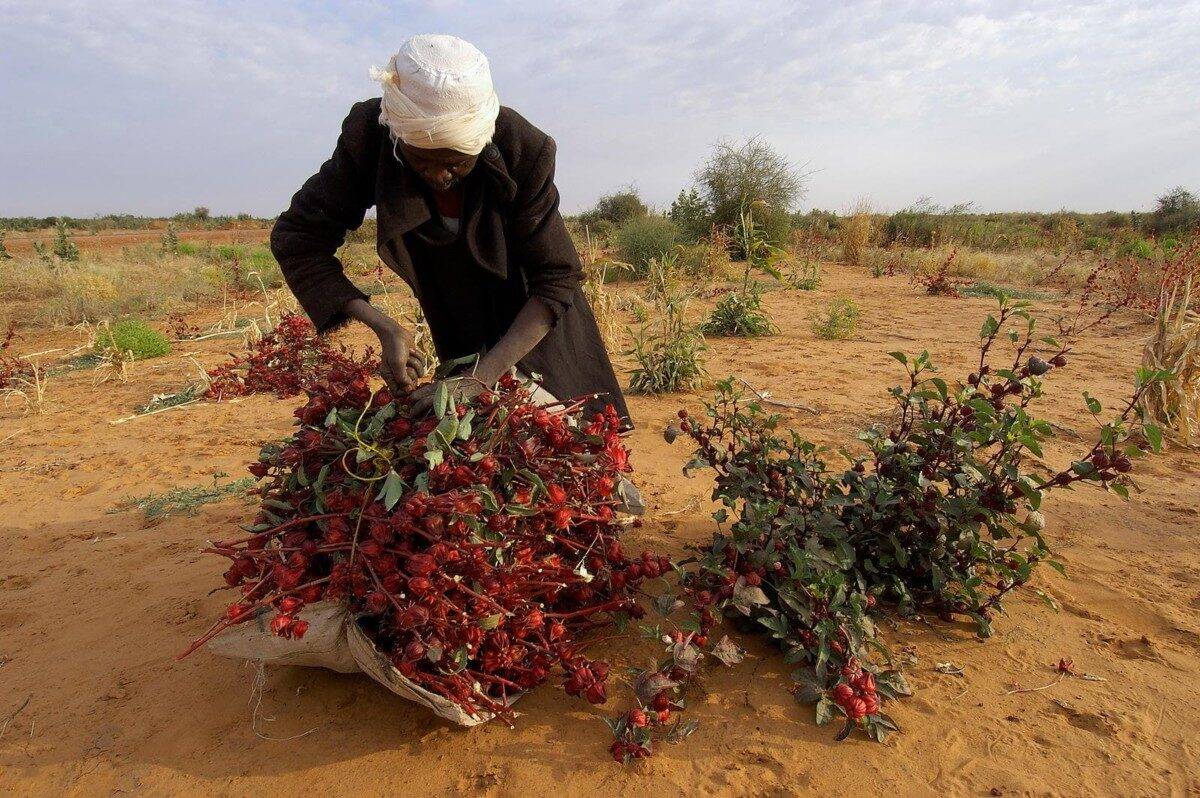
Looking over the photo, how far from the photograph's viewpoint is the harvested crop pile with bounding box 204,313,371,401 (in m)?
5.28

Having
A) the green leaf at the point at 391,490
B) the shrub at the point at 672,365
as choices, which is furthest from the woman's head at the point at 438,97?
the shrub at the point at 672,365

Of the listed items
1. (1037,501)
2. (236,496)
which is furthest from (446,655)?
(236,496)

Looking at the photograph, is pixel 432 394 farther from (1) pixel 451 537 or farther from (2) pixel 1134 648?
(2) pixel 1134 648

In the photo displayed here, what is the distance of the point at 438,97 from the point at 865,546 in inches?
70.0

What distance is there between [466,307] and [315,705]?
4.21 ft

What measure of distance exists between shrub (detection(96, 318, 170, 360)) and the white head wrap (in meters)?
5.93

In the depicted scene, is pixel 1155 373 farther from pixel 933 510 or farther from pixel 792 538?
pixel 792 538

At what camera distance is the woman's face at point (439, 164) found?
1.74m

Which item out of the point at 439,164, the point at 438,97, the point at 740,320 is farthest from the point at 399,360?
the point at 740,320

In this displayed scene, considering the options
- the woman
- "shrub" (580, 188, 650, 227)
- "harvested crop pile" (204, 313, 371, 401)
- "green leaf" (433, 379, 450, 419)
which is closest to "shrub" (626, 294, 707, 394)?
"harvested crop pile" (204, 313, 371, 401)

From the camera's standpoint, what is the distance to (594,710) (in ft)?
5.61

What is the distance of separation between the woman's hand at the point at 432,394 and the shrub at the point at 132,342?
5.93 m

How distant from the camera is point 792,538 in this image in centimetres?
191

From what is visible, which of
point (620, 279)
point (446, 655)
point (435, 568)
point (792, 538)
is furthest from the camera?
point (620, 279)
